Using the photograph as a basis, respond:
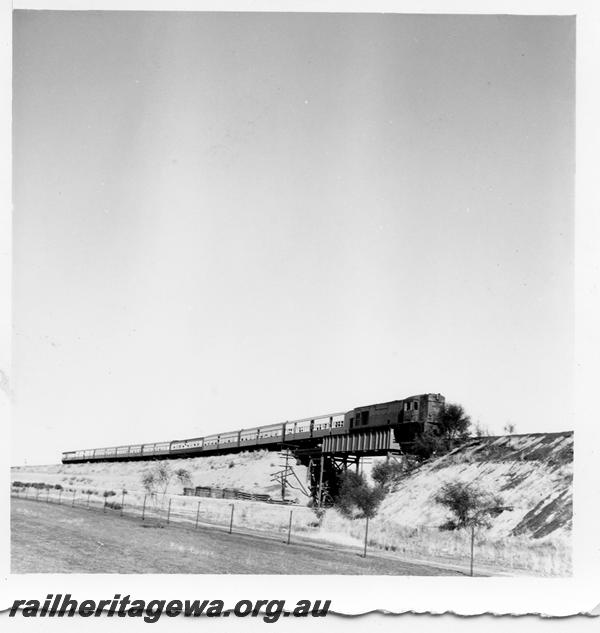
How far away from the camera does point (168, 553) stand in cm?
1557

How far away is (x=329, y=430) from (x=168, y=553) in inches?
683

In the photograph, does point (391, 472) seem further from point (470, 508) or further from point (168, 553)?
point (168, 553)

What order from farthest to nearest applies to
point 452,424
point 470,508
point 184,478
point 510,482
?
1. point 184,478
2. point 452,424
3. point 510,482
4. point 470,508

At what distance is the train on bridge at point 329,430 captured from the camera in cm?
2797

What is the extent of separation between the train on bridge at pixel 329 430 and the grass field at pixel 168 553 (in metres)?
10.6

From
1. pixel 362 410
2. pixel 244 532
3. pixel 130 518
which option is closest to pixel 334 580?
pixel 244 532

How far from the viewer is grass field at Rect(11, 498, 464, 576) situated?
1390 cm

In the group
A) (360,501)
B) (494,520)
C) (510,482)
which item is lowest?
(494,520)

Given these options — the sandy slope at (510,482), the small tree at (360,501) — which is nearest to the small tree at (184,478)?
the small tree at (360,501)

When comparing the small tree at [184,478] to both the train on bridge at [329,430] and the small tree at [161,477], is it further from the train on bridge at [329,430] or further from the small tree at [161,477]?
the train on bridge at [329,430]

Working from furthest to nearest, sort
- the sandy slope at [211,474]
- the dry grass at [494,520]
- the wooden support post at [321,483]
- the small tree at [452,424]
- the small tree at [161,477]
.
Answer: the small tree at [161,477]
the sandy slope at [211,474]
the wooden support post at [321,483]
the small tree at [452,424]
the dry grass at [494,520]

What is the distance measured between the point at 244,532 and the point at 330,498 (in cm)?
1159

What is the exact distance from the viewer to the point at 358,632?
36.9 feet

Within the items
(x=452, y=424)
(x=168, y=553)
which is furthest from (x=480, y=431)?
(x=168, y=553)
